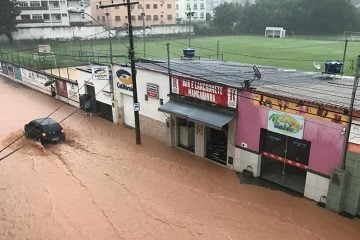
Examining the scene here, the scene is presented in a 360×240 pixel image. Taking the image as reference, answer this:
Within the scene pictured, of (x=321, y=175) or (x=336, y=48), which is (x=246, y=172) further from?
(x=336, y=48)

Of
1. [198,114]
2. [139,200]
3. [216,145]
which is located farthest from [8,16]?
[139,200]

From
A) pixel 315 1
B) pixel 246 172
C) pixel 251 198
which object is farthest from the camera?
pixel 315 1

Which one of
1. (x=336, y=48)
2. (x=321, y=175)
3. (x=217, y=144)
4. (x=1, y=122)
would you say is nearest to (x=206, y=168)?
(x=217, y=144)

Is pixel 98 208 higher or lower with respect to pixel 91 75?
lower

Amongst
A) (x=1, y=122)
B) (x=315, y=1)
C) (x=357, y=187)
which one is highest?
(x=315, y=1)

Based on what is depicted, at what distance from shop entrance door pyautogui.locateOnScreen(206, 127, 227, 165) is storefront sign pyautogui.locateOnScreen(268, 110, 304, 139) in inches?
135

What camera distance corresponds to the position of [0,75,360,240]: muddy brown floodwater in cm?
1385

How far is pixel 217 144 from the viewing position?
64.0ft

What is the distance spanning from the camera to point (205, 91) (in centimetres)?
1867

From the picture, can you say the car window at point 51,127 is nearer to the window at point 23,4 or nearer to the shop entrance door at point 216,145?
the shop entrance door at point 216,145

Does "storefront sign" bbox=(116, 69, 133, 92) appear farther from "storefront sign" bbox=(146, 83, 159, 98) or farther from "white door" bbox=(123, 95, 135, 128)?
"storefront sign" bbox=(146, 83, 159, 98)

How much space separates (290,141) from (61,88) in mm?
23848

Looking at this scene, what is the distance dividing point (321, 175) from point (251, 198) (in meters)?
3.06

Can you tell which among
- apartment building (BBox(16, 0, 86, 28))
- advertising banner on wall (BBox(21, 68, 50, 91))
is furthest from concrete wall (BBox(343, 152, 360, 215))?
apartment building (BBox(16, 0, 86, 28))
